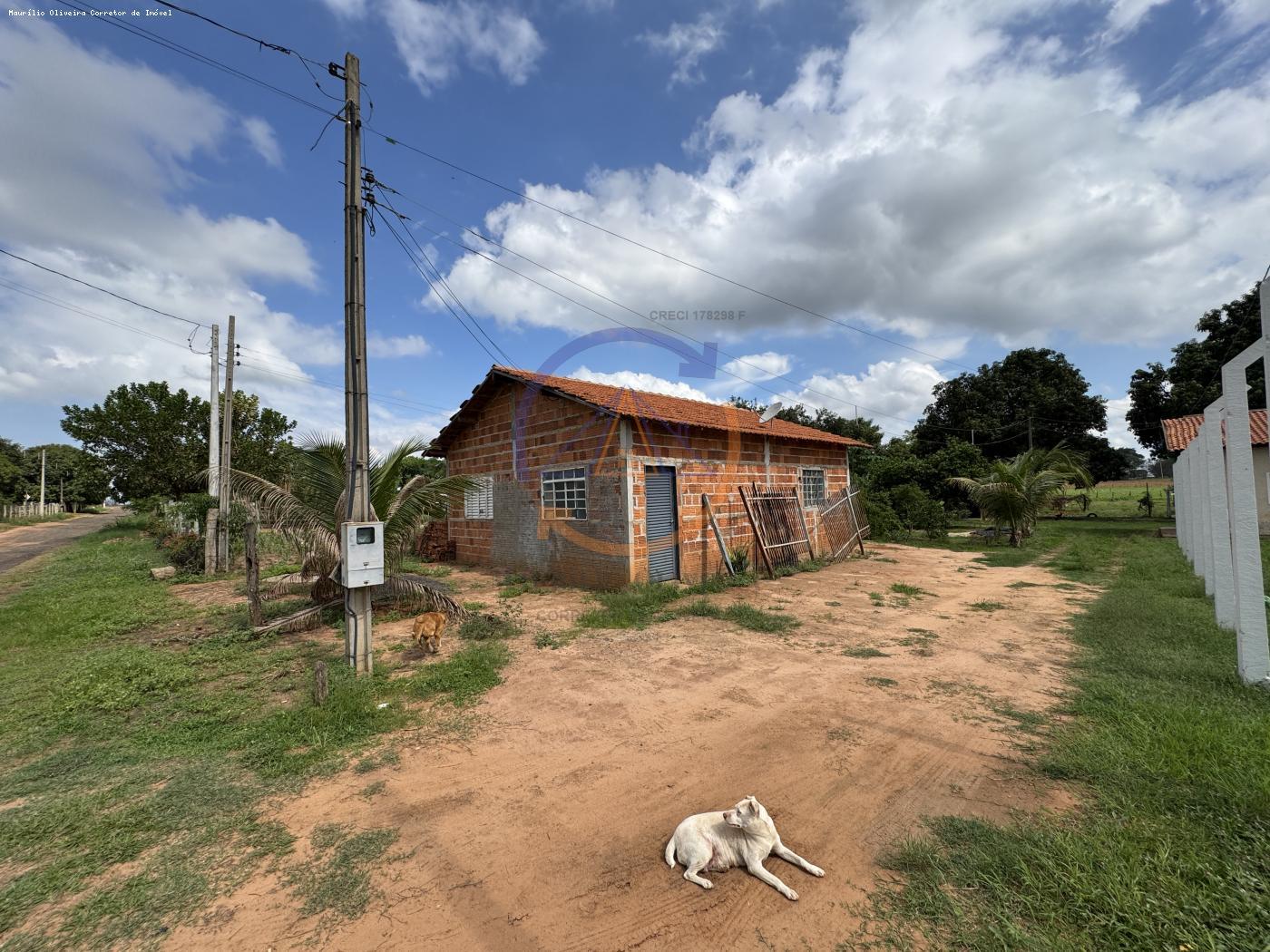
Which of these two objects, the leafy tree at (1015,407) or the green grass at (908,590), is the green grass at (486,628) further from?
the leafy tree at (1015,407)

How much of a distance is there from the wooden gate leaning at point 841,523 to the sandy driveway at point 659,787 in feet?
23.4

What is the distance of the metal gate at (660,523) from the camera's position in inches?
369

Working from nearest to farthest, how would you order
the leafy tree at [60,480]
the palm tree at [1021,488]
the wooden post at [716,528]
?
1. the wooden post at [716,528]
2. the palm tree at [1021,488]
3. the leafy tree at [60,480]

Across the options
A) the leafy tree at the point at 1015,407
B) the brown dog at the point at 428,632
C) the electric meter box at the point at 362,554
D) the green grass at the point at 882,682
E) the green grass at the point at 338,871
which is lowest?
the green grass at the point at 882,682

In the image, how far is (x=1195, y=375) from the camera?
2383 centimetres

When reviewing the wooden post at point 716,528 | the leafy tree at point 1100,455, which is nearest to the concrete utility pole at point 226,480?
the wooden post at point 716,528

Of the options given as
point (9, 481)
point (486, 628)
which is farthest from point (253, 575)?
point (9, 481)

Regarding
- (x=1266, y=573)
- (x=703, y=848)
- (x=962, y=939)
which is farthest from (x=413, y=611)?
(x=1266, y=573)

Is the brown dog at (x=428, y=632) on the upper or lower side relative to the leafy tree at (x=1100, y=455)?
lower

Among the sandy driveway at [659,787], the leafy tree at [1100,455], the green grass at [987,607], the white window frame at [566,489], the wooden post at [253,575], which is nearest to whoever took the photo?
the sandy driveway at [659,787]

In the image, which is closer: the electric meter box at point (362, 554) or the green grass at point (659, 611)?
the electric meter box at point (362, 554)

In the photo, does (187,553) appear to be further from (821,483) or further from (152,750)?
(821,483)

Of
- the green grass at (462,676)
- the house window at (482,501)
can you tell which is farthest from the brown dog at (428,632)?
the house window at (482,501)

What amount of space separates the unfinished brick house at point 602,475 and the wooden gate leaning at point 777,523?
0.30 metres
